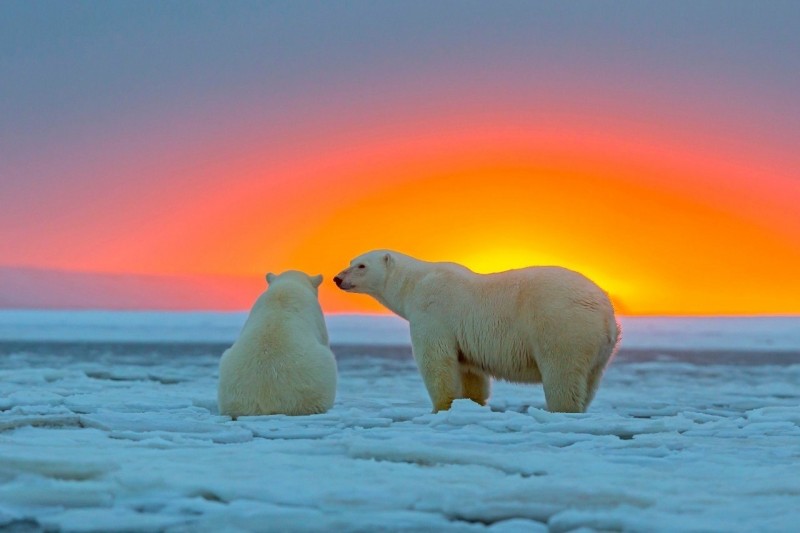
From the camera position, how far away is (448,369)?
7.93 m

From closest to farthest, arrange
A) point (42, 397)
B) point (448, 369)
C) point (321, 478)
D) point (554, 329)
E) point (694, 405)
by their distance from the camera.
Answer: point (321, 478), point (554, 329), point (448, 369), point (42, 397), point (694, 405)

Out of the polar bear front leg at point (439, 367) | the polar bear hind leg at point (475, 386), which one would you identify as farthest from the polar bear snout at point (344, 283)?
the polar bear hind leg at point (475, 386)

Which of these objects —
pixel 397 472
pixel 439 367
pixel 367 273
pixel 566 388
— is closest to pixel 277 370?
pixel 439 367

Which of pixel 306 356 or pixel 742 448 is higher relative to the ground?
pixel 306 356

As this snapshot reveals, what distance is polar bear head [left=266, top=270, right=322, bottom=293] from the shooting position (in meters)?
8.17

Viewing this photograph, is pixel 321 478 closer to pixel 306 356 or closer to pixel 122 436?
pixel 122 436

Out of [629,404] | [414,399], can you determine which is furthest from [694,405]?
[414,399]

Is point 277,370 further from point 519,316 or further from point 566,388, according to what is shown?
point 566,388

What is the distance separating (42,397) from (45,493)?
17.5ft

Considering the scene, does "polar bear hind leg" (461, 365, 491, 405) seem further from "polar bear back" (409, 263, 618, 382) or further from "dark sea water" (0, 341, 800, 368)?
"dark sea water" (0, 341, 800, 368)

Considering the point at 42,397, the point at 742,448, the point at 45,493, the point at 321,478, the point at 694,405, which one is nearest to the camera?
the point at 45,493

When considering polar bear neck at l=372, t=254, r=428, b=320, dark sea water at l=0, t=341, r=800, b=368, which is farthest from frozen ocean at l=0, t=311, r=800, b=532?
dark sea water at l=0, t=341, r=800, b=368

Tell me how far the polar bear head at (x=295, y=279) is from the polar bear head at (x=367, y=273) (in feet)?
1.43

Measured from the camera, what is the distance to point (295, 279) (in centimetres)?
823
